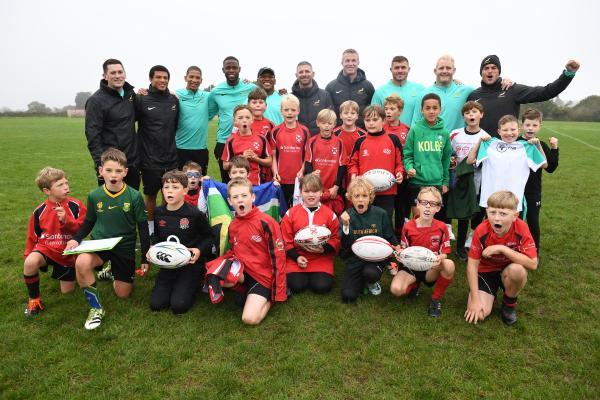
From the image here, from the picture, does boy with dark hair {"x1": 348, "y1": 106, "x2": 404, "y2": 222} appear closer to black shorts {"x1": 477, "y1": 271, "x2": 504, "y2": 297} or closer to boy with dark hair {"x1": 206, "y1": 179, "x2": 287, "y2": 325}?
black shorts {"x1": 477, "y1": 271, "x2": 504, "y2": 297}

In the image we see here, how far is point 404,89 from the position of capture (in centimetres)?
657

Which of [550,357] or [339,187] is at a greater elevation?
[339,187]

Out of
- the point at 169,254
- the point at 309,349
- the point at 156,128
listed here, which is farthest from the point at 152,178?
the point at 309,349

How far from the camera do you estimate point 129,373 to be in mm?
3248

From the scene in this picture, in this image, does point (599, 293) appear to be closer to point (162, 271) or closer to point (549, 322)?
point (549, 322)

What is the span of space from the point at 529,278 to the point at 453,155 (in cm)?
187

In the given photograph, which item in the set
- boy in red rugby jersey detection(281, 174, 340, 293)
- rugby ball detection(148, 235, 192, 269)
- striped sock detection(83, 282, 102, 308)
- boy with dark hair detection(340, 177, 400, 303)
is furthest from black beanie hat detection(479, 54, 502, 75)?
striped sock detection(83, 282, 102, 308)

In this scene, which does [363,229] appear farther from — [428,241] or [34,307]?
[34,307]

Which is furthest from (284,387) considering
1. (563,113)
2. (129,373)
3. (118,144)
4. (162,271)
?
(563,113)

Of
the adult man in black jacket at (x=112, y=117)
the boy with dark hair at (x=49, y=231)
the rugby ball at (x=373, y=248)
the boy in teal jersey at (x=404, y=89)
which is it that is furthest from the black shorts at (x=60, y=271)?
the boy in teal jersey at (x=404, y=89)

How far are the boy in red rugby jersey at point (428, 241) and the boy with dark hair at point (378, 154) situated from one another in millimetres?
862

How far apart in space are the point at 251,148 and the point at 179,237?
5.78ft

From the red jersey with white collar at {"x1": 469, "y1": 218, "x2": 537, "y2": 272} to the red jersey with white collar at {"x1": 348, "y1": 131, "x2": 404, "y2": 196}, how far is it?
1541mm

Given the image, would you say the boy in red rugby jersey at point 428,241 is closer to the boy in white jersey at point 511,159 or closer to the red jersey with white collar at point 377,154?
the red jersey with white collar at point 377,154
